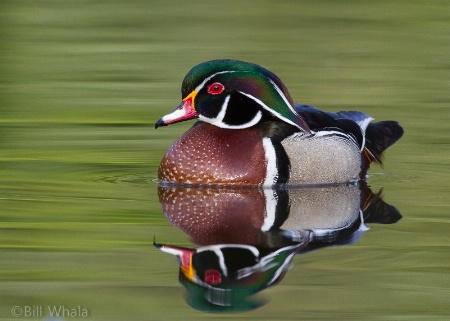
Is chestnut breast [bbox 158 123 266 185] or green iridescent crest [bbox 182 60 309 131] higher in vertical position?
green iridescent crest [bbox 182 60 309 131]

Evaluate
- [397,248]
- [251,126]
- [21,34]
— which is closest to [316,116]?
[251,126]

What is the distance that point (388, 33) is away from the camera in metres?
19.4

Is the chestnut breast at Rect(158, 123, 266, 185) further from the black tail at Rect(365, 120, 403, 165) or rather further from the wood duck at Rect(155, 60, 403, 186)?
the black tail at Rect(365, 120, 403, 165)

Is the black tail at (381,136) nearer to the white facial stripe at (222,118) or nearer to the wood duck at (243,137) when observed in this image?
the wood duck at (243,137)

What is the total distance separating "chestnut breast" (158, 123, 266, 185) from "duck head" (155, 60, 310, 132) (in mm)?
125

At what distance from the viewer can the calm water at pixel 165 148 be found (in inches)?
272

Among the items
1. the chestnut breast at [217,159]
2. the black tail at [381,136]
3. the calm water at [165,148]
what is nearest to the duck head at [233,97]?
the chestnut breast at [217,159]

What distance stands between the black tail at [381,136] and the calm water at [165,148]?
5.9 inches

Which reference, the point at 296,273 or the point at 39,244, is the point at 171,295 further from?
the point at 39,244

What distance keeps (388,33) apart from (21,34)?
220 inches

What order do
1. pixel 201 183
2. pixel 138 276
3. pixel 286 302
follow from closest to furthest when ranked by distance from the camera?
pixel 286 302
pixel 138 276
pixel 201 183

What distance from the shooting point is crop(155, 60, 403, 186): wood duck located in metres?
10.4

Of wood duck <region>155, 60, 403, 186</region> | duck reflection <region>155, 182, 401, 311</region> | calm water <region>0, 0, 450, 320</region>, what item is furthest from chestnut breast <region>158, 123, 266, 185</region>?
calm water <region>0, 0, 450, 320</region>

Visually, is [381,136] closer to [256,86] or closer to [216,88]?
[256,86]
